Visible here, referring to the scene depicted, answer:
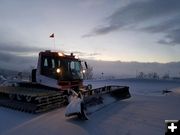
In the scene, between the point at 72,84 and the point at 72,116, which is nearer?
the point at 72,116

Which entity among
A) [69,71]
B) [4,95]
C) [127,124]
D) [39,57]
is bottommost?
[127,124]

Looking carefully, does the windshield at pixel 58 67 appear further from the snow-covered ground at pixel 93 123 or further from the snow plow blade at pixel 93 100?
the snow-covered ground at pixel 93 123

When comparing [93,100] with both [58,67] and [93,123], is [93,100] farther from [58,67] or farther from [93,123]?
[58,67]

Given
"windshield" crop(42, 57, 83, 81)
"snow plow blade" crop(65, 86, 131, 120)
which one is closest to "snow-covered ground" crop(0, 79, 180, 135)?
"snow plow blade" crop(65, 86, 131, 120)

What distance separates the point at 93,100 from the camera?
35.4 ft

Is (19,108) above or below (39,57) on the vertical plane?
below

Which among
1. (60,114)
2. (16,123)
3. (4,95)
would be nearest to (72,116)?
(60,114)

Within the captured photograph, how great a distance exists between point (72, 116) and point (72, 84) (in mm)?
3946

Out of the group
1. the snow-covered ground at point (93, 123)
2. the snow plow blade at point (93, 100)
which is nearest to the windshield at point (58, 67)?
the snow plow blade at point (93, 100)

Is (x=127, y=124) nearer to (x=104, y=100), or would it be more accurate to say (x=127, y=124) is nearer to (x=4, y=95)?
(x=104, y=100)

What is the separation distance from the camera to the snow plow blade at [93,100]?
867 cm

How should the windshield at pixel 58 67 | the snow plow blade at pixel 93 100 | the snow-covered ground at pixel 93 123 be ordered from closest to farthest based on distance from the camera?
1. the snow-covered ground at pixel 93 123
2. the snow plow blade at pixel 93 100
3. the windshield at pixel 58 67

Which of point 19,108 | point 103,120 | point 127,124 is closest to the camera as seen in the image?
point 127,124

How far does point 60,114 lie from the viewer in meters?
10.1
